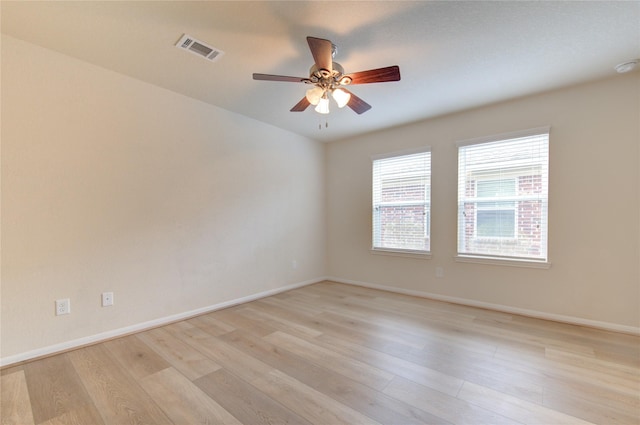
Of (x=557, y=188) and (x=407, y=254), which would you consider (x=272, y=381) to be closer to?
(x=407, y=254)

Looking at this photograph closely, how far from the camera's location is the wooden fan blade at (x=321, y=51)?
1754mm

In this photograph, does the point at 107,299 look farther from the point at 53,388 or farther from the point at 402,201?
the point at 402,201

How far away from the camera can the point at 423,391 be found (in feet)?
6.07

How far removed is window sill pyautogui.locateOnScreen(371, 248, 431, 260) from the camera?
3985mm

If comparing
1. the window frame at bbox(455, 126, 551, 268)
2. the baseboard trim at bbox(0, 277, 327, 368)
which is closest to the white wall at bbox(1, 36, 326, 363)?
the baseboard trim at bbox(0, 277, 327, 368)

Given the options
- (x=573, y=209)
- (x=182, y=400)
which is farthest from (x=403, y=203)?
(x=182, y=400)

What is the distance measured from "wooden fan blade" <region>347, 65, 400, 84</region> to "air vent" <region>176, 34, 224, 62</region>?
1171 millimetres

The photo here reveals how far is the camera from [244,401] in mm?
1771

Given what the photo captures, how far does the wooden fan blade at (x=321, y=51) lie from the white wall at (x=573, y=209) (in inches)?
95.9

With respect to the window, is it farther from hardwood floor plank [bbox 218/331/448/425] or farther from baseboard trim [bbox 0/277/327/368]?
baseboard trim [bbox 0/277/327/368]

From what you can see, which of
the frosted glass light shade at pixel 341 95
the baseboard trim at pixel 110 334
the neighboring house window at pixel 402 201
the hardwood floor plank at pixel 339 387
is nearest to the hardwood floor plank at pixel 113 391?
the baseboard trim at pixel 110 334

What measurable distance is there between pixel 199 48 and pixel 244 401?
2653 mm

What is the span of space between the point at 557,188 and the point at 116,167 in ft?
15.1

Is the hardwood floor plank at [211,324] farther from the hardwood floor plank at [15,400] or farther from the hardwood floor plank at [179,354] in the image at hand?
the hardwood floor plank at [15,400]
